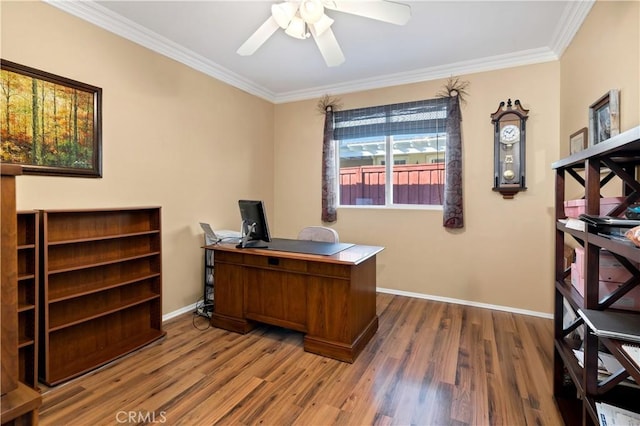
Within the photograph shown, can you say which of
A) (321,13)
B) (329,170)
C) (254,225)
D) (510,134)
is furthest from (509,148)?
(254,225)

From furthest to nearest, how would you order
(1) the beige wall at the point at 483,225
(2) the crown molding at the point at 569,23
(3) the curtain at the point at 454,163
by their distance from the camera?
(3) the curtain at the point at 454,163 < (1) the beige wall at the point at 483,225 < (2) the crown molding at the point at 569,23

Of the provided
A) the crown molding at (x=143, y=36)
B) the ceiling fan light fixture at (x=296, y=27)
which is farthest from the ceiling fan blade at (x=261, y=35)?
the crown molding at (x=143, y=36)

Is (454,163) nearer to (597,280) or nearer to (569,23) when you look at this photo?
(569,23)

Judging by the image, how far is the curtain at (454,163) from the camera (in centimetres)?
350

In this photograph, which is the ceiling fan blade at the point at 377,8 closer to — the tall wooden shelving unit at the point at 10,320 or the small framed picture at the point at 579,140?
the small framed picture at the point at 579,140

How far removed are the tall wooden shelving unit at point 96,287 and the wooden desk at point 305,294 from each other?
596 mm

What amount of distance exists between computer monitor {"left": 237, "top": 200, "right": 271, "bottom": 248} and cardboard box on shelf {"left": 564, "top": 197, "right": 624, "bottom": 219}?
213 centimetres

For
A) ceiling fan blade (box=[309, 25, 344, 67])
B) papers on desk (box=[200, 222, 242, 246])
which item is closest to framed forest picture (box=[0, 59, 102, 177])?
papers on desk (box=[200, 222, 242, 246])

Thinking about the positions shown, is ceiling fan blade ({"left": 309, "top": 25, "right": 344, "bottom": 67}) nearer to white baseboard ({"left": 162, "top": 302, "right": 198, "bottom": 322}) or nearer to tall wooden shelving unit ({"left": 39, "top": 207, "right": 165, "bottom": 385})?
tall wooden shelving unit ({"left": 39, "top": 207, "right": 165, "bottom": 385})

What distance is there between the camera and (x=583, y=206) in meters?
1.53

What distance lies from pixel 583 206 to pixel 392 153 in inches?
103

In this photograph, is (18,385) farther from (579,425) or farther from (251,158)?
(251,158)

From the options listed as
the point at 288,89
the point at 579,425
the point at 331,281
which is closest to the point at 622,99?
the point at 579,425

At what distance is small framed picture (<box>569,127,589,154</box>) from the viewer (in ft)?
7.92
